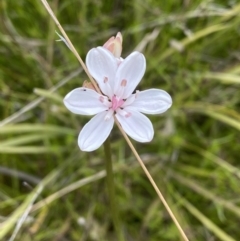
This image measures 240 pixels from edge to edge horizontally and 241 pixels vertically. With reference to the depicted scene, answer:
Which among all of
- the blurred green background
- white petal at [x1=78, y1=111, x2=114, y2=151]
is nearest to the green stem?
white petal at [x1=78, y1=111, x2=114, y2=151]

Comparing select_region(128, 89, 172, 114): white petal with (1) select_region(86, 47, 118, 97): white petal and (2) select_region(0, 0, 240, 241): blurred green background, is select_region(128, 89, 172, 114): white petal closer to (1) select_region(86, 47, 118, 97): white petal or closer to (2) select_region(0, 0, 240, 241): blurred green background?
(1) select_region(86, 47, 118, 97): white petal

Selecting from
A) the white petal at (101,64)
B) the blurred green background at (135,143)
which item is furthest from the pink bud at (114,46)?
the blurred green background at (135,143)

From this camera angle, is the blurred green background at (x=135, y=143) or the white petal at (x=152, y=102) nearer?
the white petal at (x=152, y=102)

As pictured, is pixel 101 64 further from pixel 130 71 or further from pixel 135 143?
pixel 135 143

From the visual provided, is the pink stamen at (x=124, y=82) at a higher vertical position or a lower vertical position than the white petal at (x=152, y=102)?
higher

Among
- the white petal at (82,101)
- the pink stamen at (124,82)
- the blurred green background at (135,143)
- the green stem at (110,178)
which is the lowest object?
the blurred green background at (135,143)

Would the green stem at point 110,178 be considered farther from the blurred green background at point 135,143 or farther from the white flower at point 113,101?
the blurred green background at point 135,143

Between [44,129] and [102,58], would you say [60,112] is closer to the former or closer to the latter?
[44,129]

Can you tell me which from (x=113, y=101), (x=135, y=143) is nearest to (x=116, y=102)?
(x=113, y=101)
